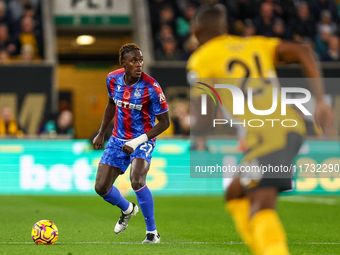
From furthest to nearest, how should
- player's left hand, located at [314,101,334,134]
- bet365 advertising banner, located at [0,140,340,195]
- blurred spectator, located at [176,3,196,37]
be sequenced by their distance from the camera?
blurred spectator, located at [176,3,196,37] < bet365 advertising banner, located at [0,140,340,195] < player's left hand, located at [314,101,334,134]

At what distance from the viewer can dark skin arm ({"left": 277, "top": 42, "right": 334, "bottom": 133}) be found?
350 centimetres

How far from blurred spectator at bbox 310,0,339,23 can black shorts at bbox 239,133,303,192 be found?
16757mm

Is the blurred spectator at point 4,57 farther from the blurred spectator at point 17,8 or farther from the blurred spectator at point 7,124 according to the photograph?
the blurred spectator at point 7,124

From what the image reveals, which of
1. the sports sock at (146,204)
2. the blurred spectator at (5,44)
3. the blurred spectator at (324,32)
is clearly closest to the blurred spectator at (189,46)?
the blurred spectator at (324,32)

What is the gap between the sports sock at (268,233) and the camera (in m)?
3.75

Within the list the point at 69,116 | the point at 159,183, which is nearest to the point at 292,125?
the point at 159,183

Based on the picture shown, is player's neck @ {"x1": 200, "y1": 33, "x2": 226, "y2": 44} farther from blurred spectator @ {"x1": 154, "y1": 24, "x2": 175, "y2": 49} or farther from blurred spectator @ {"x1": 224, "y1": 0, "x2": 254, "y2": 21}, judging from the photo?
blurred spectator @ {"x1": 224, "y1": 0, "x2": 254, "y2": 21}

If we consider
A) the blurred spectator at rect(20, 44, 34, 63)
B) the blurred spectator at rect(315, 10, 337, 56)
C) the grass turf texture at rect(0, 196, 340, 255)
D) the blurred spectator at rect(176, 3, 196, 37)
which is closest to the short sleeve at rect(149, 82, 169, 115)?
the grass turf texture at rect(0, 196, 340, 255)

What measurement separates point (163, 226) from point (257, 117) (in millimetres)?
4441

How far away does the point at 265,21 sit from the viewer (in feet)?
60.3

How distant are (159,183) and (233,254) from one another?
294 inches

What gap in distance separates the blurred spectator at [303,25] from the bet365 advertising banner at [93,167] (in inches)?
245

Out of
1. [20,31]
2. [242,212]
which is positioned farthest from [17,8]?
[242,212]

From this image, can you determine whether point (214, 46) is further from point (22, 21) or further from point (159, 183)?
point (22, 21)
